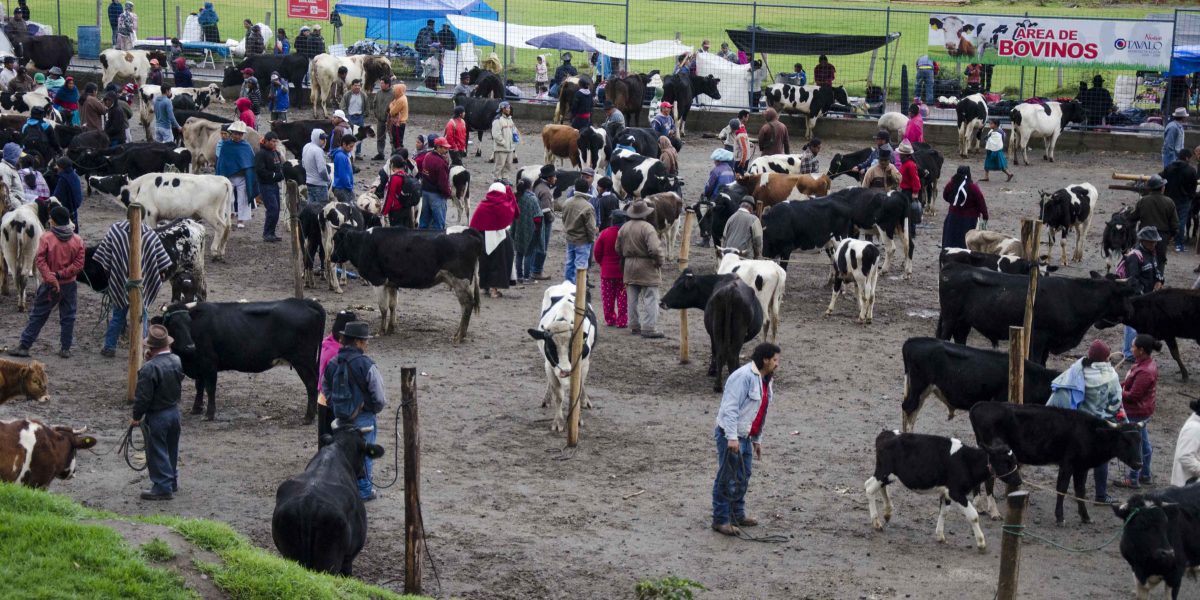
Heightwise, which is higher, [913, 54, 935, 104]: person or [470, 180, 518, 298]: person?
[913, 54, 935, 104]: person

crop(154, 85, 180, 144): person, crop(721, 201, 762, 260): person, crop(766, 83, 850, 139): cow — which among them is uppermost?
crop(766, 83, 850, 139): cow

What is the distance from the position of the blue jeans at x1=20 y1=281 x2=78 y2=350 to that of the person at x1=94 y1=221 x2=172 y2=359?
1.23 ft

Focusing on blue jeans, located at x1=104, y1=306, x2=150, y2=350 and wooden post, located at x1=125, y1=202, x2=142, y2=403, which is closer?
wooden post, located at x1=125, y1=202, x2=142, y2=403

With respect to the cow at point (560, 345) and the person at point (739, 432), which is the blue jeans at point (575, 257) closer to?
the cow at point (560, 345)

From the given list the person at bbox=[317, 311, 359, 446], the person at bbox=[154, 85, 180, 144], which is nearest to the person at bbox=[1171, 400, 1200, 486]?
the person at bbox=[317, 311, 359, 446]

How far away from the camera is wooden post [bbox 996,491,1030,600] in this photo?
9289mm

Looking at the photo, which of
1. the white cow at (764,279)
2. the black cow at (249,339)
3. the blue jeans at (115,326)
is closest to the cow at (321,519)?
the black cow at (249,339)

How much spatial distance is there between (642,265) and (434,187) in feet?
14.2

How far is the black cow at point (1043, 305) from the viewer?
15391 millimetres

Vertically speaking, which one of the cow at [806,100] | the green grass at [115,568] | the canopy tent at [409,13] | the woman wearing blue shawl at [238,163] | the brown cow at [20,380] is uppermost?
the canopy tent at [409,13]

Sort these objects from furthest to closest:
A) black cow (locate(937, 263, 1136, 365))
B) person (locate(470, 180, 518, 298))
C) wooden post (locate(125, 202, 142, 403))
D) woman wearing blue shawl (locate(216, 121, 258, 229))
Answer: woman wearing blue shawl (locate(216, 121, 258, 229)) → person (locate(470, 180, 518, 298)) → black cow (locate(937, 263, 1136, 365)) → wooden post (locate(125, 202, 142, 403))

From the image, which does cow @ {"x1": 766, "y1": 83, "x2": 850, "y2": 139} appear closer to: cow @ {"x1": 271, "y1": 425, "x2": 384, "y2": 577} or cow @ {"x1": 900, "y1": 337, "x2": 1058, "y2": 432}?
cow @ {"x1": 900, "y1": 337, "x2": 1058, "y2": 432}

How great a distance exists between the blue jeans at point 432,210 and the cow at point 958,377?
842 cm

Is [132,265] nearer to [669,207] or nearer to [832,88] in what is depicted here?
[669,207]
